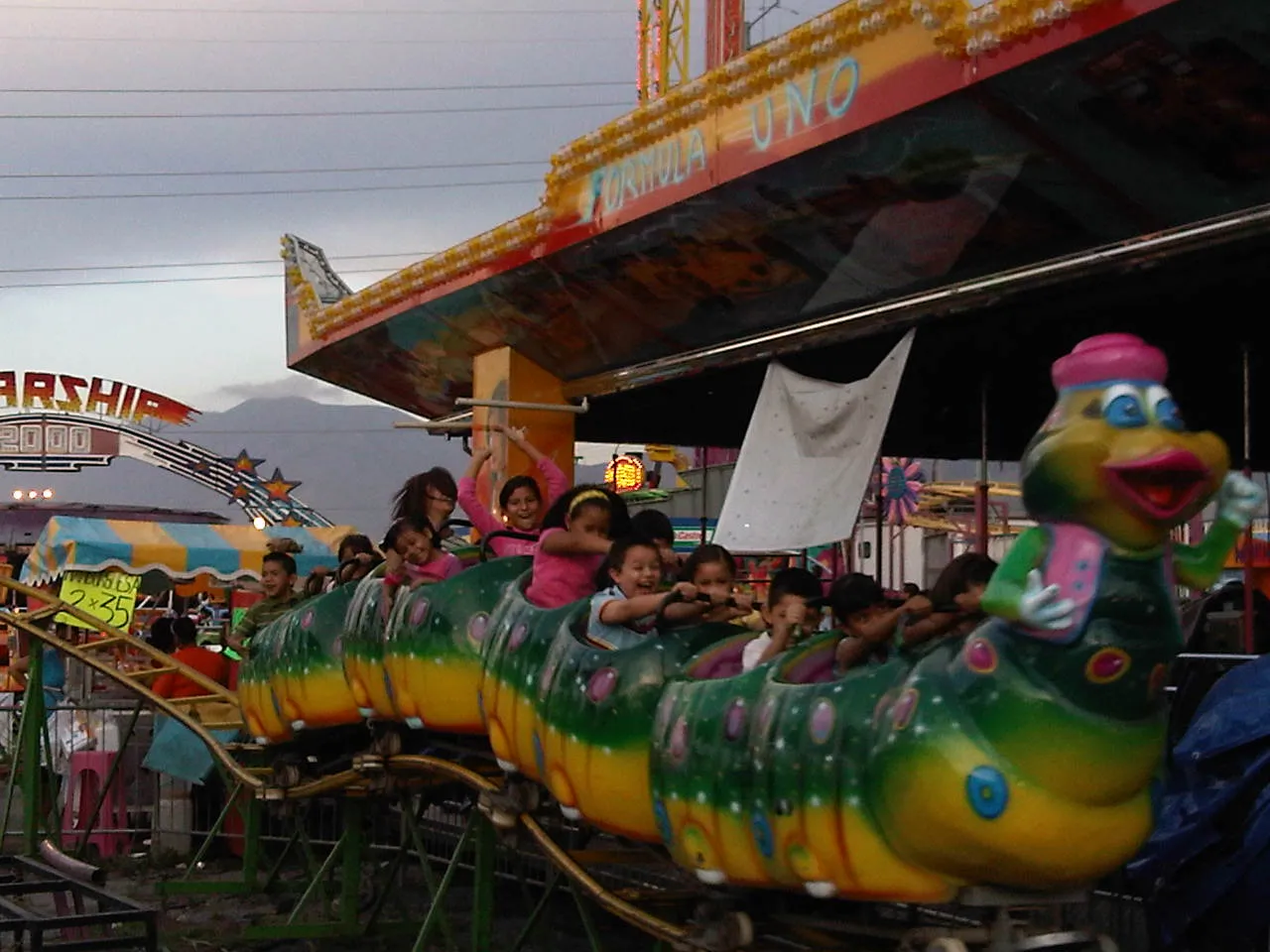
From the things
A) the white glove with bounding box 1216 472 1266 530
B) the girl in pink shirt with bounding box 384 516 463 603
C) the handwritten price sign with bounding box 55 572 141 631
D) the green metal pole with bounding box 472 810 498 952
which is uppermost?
the white glove with bounding box 1216 472 1266 530

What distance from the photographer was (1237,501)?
11.3 ft

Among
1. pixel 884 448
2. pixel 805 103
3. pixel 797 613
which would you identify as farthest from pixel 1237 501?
pixel 884 448

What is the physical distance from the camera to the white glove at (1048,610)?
10.9 feet

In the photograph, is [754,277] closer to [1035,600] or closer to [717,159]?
[717,159]

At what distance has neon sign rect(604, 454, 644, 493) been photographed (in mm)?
27375

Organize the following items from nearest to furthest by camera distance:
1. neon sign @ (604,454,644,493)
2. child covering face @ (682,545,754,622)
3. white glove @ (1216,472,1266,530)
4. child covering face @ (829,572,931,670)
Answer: white glove @ (1216,472,1266,530) < child covering face @ (829,572,931,670) < child covering face @ (682,545,754,622) < neon sign @ (604,454,644,493)

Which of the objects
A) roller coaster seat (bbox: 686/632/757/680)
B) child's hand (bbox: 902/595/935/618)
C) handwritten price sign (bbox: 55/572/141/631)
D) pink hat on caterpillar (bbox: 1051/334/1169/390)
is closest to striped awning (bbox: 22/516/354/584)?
handwritten price sign (bbox: 55/572/141/631)

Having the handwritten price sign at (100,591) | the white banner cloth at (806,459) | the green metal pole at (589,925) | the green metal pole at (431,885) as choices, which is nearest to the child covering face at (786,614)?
the green metal pole at (589,925)

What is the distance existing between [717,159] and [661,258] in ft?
3.62

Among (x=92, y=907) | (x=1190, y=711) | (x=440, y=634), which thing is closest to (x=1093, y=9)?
(x=1190, y=711)

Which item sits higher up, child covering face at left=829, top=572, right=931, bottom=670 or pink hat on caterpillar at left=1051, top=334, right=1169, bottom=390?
pink hat on caterpillar at left=1051, top=334, right=1169, bottom=390

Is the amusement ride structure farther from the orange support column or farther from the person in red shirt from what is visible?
the person in red shirt

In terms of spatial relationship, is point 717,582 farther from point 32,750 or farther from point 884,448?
point 884,448

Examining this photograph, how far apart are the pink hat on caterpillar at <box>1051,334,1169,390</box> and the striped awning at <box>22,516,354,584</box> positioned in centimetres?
1026
